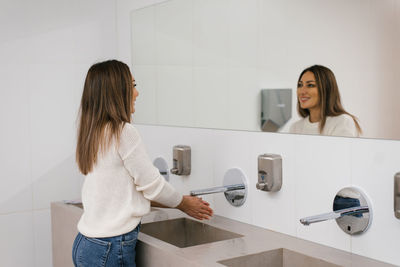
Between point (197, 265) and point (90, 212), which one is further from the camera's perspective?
point (90, 212)

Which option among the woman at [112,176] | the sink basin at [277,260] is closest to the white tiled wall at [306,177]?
the sink basin at [277,260]

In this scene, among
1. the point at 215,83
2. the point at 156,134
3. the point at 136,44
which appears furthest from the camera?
the point at 136,44

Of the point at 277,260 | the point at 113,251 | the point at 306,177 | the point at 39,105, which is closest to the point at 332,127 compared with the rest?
the point at 306,177

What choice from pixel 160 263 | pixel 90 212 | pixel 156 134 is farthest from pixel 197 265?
pixel 156 134

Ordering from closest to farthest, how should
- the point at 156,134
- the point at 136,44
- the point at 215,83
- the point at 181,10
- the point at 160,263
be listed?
1. the point at 160,263
2. the point at 215,83
3. the point at 181,10
4. the point at 156,134
5. the point at 136,44

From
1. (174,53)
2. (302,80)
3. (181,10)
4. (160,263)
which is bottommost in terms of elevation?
(160,263)

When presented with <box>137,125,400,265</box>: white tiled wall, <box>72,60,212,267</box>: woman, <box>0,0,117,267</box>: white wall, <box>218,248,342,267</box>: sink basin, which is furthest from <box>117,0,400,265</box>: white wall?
<box>0,0,117,267</box>: white wall

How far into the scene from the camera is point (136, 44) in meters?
2.46

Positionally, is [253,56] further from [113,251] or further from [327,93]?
[113,251]

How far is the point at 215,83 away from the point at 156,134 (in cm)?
43

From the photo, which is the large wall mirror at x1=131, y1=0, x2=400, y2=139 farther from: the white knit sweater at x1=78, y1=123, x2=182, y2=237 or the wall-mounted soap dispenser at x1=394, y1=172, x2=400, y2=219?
the white knit sweater at x1=78, y1=123, x2=182, y2=237

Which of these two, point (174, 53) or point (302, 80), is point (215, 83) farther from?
point (302, 80)

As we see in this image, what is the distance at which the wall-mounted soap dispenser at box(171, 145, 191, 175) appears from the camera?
2.02 m

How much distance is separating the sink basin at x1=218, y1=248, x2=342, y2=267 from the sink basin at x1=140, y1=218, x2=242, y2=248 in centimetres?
31
